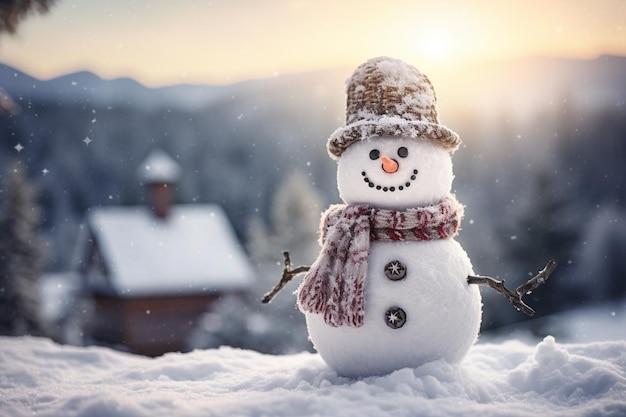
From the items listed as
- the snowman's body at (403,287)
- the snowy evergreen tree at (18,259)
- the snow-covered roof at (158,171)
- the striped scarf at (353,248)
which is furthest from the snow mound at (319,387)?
the snow-covered roof at (158,171)

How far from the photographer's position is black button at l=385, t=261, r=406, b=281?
13.2 ft

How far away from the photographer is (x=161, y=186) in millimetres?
17719

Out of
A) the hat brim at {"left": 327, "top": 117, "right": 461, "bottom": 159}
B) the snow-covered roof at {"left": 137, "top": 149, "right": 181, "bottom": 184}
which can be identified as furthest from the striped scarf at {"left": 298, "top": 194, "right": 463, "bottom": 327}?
the snow-covered roof at {"left": 137, "top": 149, "right": 181, "bottom": 184}

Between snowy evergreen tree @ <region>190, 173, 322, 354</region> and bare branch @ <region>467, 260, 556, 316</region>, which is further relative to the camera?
snowy evergreen tree @ <region>190, 173, 322, 354</region>

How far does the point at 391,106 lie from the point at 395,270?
1.06m

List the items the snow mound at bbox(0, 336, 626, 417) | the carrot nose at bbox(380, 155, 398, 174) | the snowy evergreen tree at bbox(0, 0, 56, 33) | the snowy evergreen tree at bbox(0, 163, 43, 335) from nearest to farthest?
the snow mound at bbox(0, 336, 626, 417) → the carrot nose at bbox(380, 155, 398, 174) → the snowy evergreen tree at bbox(0, 0, 56, 33) → the snowy evergreen tree at bbox(0, 163, 43, 335)

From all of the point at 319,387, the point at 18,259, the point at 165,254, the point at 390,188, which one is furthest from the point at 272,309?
the point at 390,188

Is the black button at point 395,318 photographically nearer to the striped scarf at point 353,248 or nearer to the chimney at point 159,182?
the striped scarf at point 353,248

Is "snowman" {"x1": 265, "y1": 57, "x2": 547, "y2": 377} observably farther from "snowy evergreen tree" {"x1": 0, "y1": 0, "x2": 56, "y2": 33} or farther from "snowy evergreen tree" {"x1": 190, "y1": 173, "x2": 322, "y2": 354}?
"snowy evergreen tree" {"x1": 190, "y1": 173, "x2": 322, "y2": 354}

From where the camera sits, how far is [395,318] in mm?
3941

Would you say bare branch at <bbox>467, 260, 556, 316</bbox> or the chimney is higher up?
the chimney

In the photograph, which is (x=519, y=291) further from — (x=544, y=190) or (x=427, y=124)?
(x=544, y=190)

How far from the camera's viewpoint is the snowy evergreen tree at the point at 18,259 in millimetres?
14953

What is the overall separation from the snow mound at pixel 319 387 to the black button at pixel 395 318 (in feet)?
0.88
